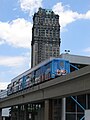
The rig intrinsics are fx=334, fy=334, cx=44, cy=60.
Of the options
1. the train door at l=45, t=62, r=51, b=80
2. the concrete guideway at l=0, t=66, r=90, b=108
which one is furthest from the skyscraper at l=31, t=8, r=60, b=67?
the train door at l=45, t=62, r=51, b=80

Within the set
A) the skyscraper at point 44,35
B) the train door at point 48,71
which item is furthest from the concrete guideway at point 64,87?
the skyscraper at point 44,35

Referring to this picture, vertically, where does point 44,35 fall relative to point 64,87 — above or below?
above

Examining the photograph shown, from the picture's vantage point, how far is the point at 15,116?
68.9m

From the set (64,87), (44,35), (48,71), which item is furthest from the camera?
(44,35)

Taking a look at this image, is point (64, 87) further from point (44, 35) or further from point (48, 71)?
point (44, 35)

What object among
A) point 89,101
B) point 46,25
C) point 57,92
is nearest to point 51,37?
point 46,25

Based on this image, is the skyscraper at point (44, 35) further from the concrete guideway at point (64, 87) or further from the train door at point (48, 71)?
the train door at point (48, 71)

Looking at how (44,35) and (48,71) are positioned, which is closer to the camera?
(48,71)

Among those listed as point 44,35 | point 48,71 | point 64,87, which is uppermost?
point 44,35

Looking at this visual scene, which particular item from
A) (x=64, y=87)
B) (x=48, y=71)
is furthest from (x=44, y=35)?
(x=64, y=87)

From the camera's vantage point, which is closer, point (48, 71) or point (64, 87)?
point (64, 87)

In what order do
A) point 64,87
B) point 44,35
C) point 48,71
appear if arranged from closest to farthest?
point 64,87 → point 48,71 → point 44,35

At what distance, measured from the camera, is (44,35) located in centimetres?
10425

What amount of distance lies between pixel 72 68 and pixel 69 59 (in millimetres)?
1221
